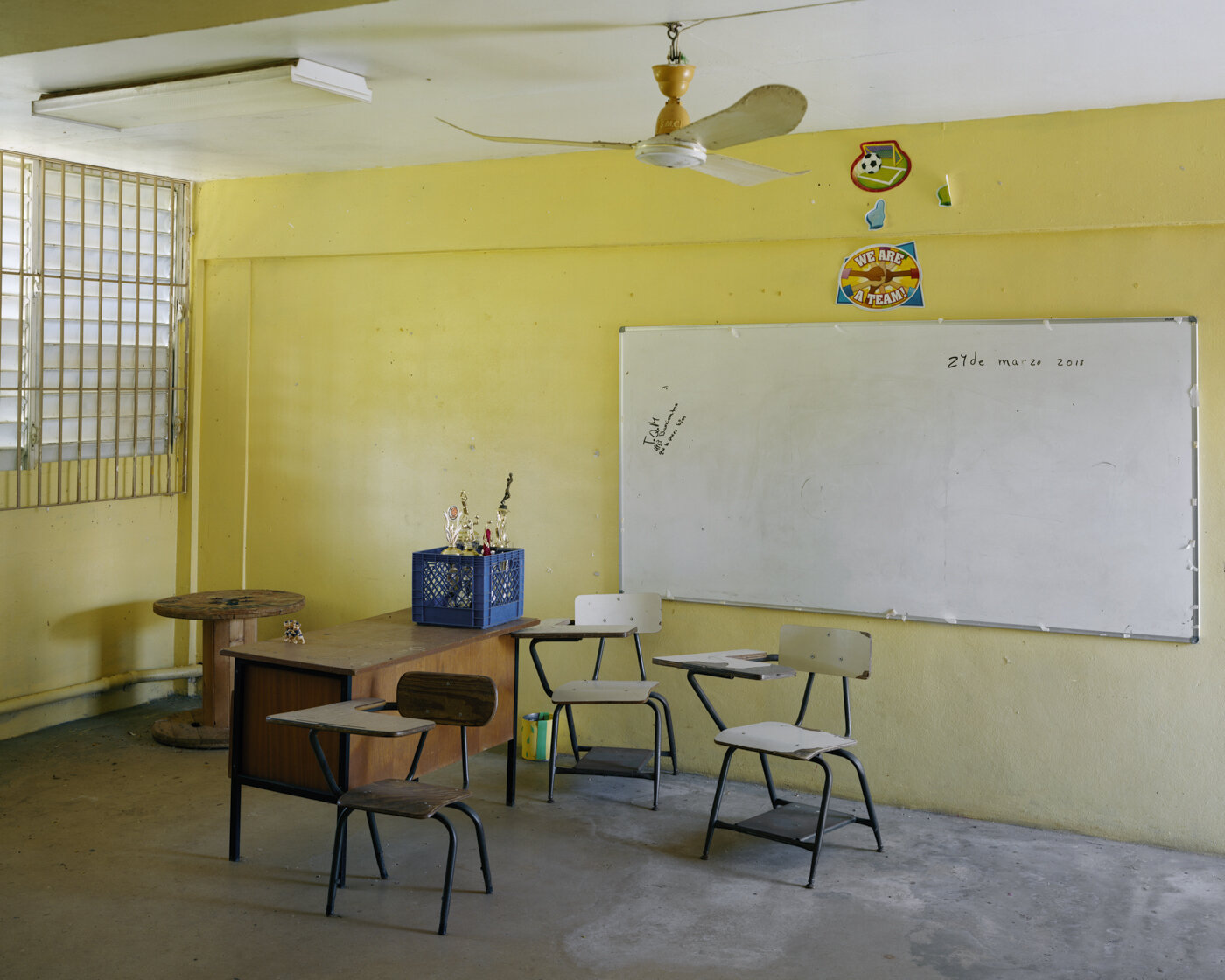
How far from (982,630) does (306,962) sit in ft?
10.2

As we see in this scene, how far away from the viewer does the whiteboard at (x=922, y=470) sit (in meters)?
4.56

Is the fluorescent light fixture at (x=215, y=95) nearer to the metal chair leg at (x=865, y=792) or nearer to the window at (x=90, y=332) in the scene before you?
the window at (x=90, y=332)

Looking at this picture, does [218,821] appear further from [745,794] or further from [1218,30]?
[1218,30]

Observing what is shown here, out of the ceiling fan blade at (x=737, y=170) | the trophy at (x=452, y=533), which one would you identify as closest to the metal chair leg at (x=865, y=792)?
the trophy at (x=452, y=533)

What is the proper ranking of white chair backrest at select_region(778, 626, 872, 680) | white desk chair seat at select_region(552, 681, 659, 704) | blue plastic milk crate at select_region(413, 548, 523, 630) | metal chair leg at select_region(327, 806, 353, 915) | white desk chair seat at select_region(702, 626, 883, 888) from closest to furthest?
metal chair leg at select_region(327, 806, 353, 915)
white desk chair seat at select_region(702, 626, 883, 888)
white chair backrest at select_region(778, 626, 872, 680)
blue plastic milk crate at select_region(413, 548, 523, 630)
white desk chair seat at select_region(552, 681, 659, 704)

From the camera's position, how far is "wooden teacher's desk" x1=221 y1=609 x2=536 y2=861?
4.04m

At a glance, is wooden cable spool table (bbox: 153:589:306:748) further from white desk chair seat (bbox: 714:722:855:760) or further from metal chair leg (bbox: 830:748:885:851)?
metal chair leg (bbox: 830:748:885:851)

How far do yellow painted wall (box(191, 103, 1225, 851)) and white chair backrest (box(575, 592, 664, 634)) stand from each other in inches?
8.7

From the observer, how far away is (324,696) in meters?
4.05

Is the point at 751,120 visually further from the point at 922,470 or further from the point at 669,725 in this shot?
the point at 669,725

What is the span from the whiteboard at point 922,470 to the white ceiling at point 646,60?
996 millimetres

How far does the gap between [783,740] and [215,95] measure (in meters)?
3.51

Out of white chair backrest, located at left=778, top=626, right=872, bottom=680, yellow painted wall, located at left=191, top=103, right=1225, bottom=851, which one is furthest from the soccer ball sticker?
white chair backrest, located at left=778, top=626, right=872, bottom=680

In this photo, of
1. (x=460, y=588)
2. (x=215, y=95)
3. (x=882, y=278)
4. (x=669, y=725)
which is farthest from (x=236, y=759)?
(x=882, y=278)
